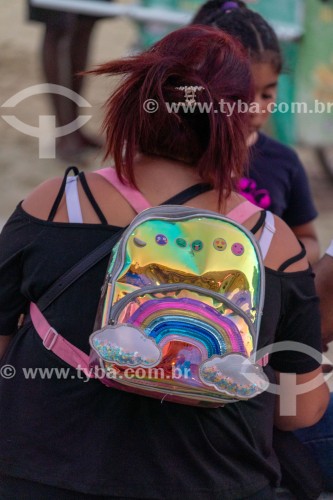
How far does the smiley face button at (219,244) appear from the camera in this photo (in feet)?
5.33

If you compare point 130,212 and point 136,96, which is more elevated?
point 136,96

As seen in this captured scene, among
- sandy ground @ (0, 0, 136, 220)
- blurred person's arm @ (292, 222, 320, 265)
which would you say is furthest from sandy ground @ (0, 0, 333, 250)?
blurred person's arm @ (292, 222, 320, 265)

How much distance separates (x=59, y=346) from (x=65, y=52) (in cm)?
380

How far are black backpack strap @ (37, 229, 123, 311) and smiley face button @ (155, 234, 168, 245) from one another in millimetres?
110

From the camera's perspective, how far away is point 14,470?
1754 mm

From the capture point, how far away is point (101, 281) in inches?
67.6

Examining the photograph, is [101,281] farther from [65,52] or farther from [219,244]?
[65,52]

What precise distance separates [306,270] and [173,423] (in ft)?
1.32

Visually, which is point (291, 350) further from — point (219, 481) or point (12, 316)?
point (12, 316)

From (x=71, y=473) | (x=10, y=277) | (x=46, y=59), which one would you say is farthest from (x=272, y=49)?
(x=46, y=59)

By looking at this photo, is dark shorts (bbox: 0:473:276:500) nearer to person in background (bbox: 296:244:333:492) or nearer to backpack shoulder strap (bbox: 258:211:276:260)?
person in background (bbox: 296:244:333:492)

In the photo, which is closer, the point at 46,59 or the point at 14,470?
the point at 14,470

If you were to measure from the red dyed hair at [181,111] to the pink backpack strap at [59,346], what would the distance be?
32cm

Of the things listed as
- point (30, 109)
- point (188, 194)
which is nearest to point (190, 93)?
point (188, 194)
